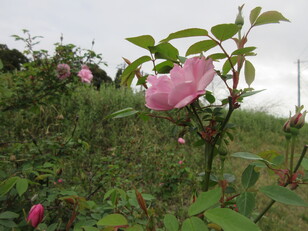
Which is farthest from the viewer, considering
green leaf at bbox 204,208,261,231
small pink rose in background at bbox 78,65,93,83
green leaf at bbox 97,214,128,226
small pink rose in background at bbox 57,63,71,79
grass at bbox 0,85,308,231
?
small pink rose in background at bbox 78,65,93,83

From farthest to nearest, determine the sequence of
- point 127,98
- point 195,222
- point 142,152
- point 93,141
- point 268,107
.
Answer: point 268,107 < point 127,98 < point 93,141 < point 142,152 < point 195,222

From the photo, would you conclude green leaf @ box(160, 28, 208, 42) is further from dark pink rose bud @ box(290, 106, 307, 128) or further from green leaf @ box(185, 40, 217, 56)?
dark pink rose bud @ box(290, 106, 307, 128)

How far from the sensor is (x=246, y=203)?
391 millimetres

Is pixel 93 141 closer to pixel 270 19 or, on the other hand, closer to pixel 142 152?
pixel 142 152

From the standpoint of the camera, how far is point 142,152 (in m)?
2.63

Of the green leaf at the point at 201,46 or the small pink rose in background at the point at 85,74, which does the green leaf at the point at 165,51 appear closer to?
the green leaf at the point at 201,46

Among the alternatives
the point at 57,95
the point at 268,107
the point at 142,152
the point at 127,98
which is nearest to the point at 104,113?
the point at 127,98

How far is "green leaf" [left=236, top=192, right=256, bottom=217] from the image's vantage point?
0.38 metres

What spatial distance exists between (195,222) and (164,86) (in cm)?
23

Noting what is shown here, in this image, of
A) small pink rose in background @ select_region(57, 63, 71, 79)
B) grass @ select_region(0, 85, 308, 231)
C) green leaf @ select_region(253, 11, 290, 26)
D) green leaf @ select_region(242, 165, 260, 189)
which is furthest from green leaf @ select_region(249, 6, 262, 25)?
small pink rose in background @ select_region(57, 63, 71, 79)

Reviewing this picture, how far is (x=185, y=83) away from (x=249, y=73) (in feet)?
0.55

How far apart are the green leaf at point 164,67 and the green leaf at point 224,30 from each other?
11 centimetres

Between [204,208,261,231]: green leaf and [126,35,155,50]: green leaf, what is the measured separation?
309 mm

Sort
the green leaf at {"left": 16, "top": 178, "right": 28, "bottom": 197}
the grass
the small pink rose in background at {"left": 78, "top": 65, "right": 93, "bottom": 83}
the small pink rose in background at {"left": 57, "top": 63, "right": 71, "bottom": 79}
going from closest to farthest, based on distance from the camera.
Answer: the green leaf at {"left": 16, "top": 178, "right": 28, "bottom": 197} → the grass → the small pink rose in background at {"left": 57, "top": 63, "right": 71, "bottom": 79} → the small pink rose in background at {"left": 78, "top": 65, "right": 93, "bottom": 83}
